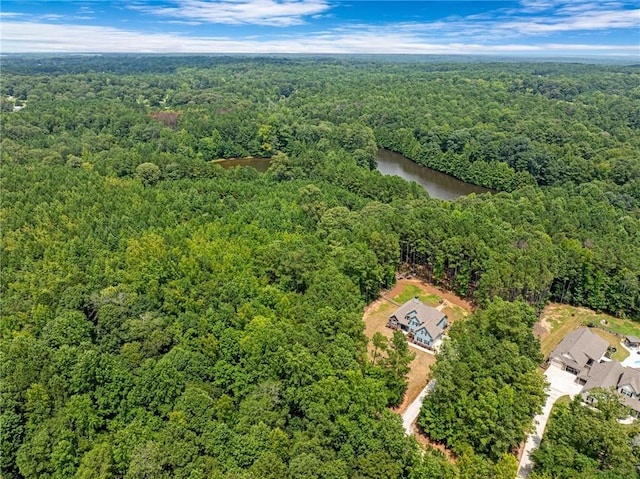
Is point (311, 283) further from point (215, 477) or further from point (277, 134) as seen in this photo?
point (277, 134)

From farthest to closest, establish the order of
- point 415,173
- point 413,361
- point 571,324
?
point 415,173 < point 571,324 < point 413,361

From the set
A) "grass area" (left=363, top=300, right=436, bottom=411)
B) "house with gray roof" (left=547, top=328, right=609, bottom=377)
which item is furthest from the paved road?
"house with gray roof" (left=547, top=328, right=609, bottom=377)

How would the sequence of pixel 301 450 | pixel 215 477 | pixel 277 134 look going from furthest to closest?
pixel 277 134 < pixel 301 450 < pixel 215 477

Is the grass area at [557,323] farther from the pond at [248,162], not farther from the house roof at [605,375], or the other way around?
the pond at [248,162]

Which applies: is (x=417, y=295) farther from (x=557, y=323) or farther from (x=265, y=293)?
(x=265, y=293)

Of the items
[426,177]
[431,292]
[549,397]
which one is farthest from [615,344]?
[426,177]

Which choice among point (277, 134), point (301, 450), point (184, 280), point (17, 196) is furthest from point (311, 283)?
point (277, 134)
